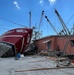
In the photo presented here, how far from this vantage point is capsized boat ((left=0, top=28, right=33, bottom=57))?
22.9 meters

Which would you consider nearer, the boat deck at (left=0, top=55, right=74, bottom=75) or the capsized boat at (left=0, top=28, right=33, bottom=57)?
the boat deck at (left=0, top=55, right=74, bottom=75)

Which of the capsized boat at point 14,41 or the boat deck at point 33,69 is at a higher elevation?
the capsized boat at point 14,41

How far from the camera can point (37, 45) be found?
3466cm

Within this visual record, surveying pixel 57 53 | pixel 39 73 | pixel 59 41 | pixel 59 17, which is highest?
pixel 59 17

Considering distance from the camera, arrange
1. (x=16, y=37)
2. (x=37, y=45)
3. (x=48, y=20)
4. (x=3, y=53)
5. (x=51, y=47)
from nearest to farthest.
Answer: (x=3, y=53)
(x=16, y=37)
(x=51, y=47)
(x=37, y=45)
(x=48, y=20)

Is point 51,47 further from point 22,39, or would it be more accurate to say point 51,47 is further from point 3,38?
point 3,38

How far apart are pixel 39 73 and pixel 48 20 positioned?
31.9 meters

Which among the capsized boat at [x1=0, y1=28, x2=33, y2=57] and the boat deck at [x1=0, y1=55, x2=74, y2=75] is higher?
the capsized boat at [x1=0, y1=28, x2=33, y2=57]

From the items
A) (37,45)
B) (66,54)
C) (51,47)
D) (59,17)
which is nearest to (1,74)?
(66,54)

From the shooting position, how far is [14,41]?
23859 mm

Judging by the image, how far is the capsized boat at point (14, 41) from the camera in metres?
22.9

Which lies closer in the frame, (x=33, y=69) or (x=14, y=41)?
(x=33, y=69)

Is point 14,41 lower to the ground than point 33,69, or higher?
higher

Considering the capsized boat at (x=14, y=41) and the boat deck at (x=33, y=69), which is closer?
the boat deck at (x=33, y=69)
